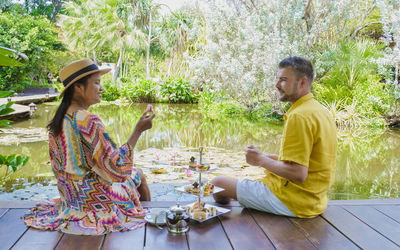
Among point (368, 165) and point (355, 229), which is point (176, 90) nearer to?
point (368, 165)

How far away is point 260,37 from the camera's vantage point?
8.84 metres

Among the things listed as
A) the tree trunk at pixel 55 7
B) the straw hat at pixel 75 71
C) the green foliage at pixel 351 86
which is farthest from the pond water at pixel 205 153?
the tree trunk at pixel 55 7

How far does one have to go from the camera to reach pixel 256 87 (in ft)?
31.1

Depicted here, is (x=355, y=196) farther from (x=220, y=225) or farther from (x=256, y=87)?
(x=256, y=87)

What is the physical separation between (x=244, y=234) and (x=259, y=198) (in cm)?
34

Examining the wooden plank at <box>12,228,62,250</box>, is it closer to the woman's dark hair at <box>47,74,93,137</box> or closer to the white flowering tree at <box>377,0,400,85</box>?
the woman's dark hair at <box>47,74,93,137</box>

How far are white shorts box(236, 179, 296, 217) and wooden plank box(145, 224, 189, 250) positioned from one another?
519 millimetres

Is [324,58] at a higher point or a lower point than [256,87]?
higher

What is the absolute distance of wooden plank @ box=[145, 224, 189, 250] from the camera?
6.00ft

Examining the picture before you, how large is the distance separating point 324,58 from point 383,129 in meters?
2.13

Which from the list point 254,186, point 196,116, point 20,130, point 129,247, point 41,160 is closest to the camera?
point 129,247

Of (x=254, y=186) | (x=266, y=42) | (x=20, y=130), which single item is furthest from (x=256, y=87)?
(x=254, y=186)

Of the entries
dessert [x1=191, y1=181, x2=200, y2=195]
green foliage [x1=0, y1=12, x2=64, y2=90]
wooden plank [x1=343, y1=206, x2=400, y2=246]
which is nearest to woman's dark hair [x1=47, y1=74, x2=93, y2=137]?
dessert [x1=191, y1=181, x2=200, y2=195]

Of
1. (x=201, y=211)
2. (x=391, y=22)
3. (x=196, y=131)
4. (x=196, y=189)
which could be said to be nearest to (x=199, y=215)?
(x=201, y=211)
